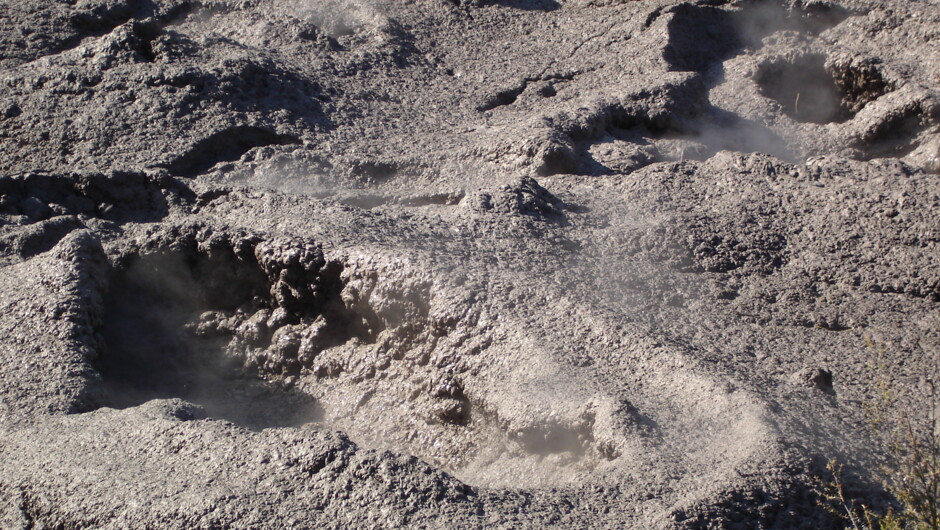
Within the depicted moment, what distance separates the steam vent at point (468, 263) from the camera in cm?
194

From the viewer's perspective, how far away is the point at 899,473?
195 cm

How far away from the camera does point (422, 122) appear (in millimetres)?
3590

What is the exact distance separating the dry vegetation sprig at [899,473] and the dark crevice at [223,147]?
2156 millimetres

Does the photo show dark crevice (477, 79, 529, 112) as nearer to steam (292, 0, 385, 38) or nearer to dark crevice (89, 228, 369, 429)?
steam (292, 0, 385, 38)

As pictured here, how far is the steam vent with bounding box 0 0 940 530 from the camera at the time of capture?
1.94 meters

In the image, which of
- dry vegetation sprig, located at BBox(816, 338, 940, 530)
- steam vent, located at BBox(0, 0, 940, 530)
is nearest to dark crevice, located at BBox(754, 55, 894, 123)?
steam vent, located at BBox(0, 0, 940, 530)

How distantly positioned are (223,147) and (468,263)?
129 centimetres

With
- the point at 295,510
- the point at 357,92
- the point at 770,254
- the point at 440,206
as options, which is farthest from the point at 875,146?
the point at 295,510

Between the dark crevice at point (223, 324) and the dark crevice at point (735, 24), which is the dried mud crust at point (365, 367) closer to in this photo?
the dark crevice at point (223, 324)

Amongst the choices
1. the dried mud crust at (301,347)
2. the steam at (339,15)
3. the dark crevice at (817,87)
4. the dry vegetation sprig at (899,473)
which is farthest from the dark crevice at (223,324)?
the dark crevice at (817,87)

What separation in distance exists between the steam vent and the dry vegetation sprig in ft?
0.04

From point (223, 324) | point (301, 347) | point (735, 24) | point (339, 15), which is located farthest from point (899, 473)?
point (339, 15)

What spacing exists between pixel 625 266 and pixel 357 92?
4.98 ft

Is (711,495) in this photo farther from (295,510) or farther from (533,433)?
(295,510)
